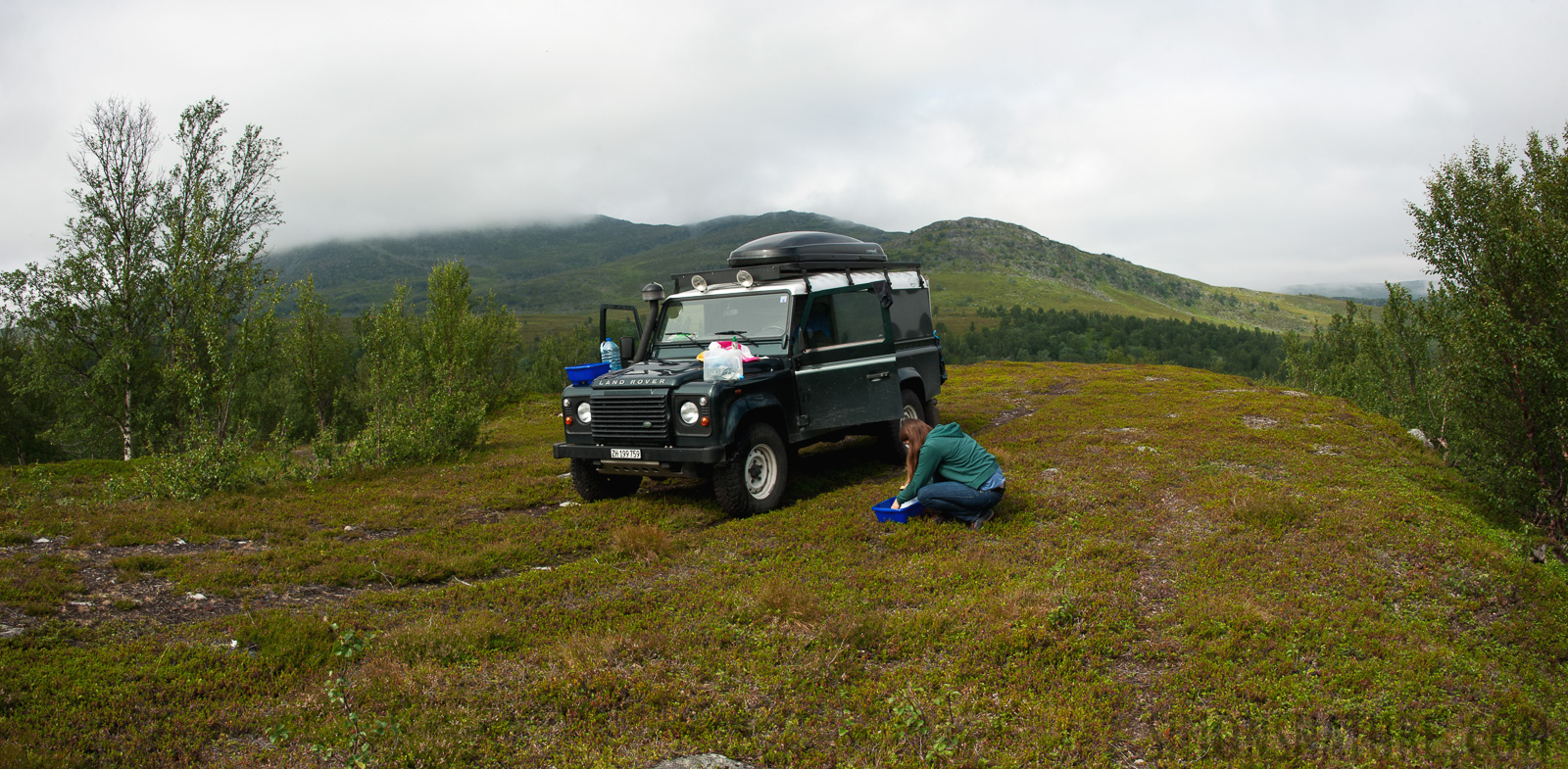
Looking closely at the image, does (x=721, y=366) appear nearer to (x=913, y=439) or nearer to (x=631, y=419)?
(x=631, y=419)

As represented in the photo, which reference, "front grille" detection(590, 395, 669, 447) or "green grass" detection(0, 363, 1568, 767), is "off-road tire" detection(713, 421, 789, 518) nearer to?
"green grass" detection(0, 363, 1568, 767)

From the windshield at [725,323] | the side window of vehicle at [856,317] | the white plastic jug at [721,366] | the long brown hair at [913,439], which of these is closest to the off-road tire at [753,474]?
the white plastic jug at [721,366]

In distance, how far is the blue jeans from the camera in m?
8.36

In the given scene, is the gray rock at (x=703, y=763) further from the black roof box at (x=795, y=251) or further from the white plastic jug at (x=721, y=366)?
the black roof box at (x=795, y=251)

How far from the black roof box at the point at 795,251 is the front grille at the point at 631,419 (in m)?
3.17

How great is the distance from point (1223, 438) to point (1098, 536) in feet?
25.1

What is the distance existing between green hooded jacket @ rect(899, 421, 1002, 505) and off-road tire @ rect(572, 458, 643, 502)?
3960 millimetres

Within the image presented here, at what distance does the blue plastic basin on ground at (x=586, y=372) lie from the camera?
10.9 meters

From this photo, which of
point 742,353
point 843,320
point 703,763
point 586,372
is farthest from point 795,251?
point 703,763

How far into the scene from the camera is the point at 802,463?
13188 mm

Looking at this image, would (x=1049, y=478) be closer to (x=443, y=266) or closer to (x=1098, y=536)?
(x=1098, y=536)

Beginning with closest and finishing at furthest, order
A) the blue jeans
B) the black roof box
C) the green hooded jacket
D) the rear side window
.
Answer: the blue jeans → the green hooded jacket → the rear side window → the black roof box

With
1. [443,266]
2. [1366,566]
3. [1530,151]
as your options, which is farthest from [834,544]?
[443,266]

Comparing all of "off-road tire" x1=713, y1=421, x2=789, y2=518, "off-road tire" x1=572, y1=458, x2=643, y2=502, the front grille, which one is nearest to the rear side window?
"off-road tire" x1=713, y1=421, x2=789, y2=518
